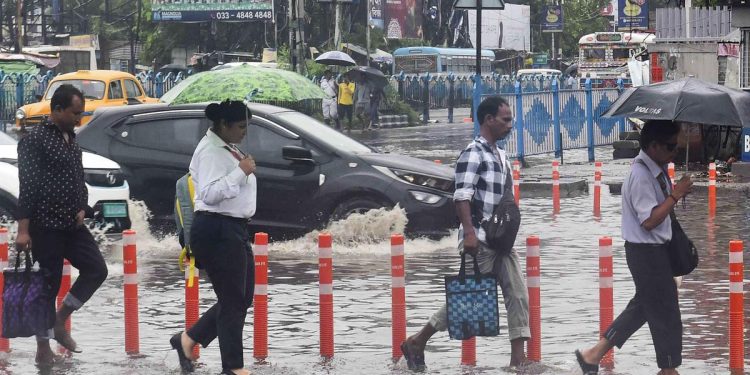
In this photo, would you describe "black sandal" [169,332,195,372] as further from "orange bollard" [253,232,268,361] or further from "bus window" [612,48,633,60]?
"bus window" [612,48,633,60]

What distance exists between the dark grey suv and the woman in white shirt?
21.2 ft

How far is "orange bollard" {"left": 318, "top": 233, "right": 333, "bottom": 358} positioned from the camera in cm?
881

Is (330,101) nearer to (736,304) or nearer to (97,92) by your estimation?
(97,92)

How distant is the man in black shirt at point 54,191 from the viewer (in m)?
8.67

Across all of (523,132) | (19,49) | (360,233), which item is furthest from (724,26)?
(19,49)

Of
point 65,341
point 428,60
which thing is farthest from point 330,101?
point 65,341

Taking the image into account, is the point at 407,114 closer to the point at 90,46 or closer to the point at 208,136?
the point at 90,46

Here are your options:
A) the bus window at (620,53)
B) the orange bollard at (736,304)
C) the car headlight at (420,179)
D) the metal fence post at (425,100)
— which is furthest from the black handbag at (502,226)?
the bus window at (620,53)

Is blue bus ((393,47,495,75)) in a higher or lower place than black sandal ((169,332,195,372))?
higher

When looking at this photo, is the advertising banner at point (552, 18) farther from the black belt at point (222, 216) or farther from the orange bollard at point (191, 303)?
the black belt at point (222, 216)

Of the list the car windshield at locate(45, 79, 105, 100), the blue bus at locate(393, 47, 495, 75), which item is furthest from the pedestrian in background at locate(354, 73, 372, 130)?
the blue bus at locate(393, 47, 495, 75)

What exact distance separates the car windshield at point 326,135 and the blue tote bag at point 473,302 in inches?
261

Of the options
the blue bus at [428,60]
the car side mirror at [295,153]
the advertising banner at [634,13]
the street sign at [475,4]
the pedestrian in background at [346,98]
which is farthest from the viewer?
the blue bus at [428,60]

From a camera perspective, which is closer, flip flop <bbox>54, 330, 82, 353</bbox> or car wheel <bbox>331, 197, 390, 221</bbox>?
flip flop <bbox>54, 330, 82, 353</bbox>
